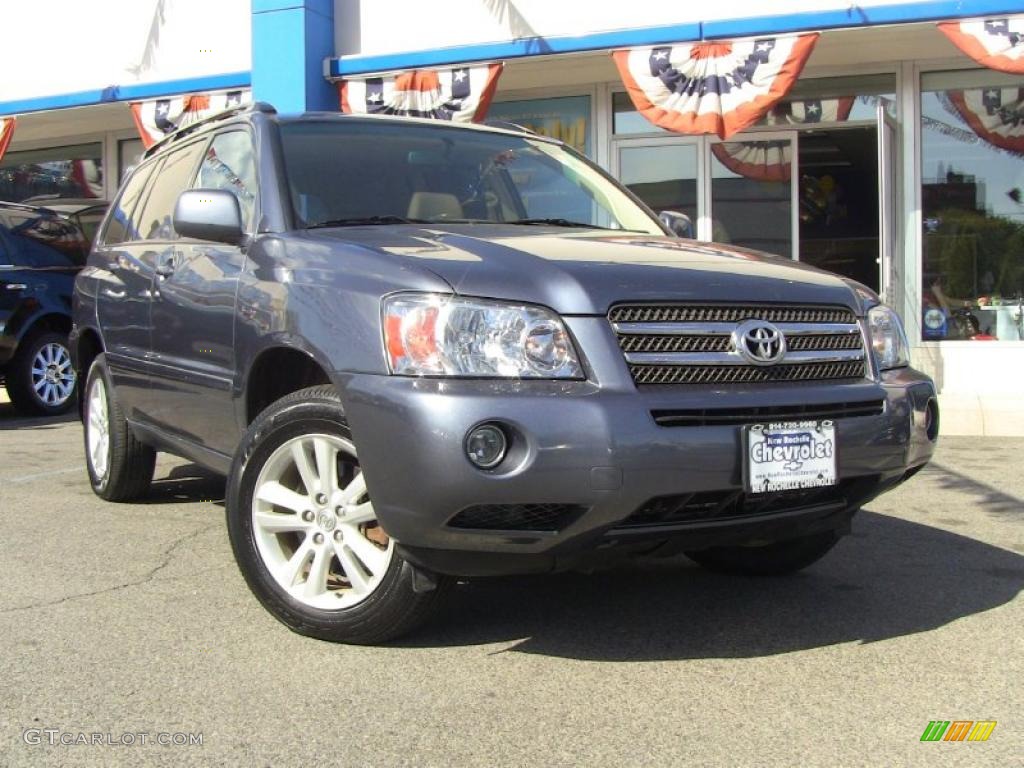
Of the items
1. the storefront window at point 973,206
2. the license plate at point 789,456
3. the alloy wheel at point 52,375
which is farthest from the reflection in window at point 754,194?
the license plate at point 789,456

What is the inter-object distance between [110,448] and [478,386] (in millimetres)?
3278

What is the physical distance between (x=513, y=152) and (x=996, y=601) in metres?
2.58

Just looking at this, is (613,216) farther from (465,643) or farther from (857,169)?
(857,169)

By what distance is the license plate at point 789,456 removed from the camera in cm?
310

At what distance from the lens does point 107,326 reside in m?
5.33

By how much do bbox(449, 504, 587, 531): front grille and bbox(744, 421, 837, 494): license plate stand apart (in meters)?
0.52

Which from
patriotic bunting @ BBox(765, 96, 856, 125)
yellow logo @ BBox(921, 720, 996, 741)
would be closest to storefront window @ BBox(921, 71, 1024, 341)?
patriotic bunting @ BBox(765, 96, 856, 125)

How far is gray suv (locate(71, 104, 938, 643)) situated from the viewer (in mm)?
2943

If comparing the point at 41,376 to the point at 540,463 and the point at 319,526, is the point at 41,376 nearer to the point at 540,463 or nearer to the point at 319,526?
the point at 319,526

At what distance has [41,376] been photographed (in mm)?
9914

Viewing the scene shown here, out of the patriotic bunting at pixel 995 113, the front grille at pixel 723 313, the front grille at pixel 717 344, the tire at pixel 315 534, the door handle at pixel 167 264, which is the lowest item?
the tire at pixel 315 534

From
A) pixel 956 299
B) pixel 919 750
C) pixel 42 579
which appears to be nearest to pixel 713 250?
pixel 919 750

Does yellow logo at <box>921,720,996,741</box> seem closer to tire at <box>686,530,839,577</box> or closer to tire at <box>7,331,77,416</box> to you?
tire at <box>686,530,839,577</box>

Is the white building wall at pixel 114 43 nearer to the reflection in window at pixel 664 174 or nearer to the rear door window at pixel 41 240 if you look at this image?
the rear door window at pixel 41 240
